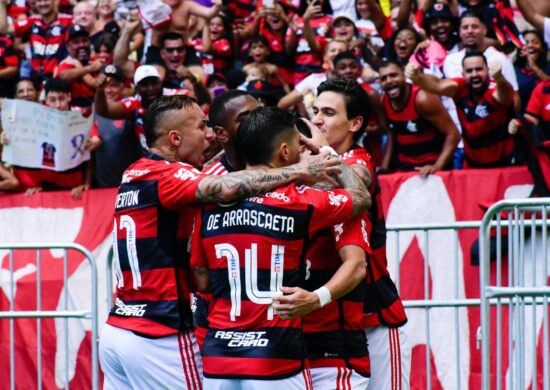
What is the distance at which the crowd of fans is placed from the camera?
11.0m

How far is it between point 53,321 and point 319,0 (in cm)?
506

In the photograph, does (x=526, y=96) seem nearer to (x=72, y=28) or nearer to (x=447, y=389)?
(x=447, y=389)

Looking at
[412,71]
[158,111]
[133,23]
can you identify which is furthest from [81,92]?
[158,111]

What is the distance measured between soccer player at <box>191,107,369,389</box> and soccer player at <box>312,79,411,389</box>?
2.25 feet

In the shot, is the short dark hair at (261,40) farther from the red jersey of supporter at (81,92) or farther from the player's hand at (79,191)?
the player's hand at (79,191)

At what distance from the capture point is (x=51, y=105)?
12.8 meters

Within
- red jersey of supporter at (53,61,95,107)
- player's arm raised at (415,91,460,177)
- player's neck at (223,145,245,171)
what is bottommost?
red jersey of supporter at (53,61,95,107)

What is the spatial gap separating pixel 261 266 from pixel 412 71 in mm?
5610

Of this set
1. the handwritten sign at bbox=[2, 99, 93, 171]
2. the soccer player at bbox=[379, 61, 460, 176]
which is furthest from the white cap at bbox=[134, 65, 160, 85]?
the soccer player at bbox=[379, 61, 460, 176]

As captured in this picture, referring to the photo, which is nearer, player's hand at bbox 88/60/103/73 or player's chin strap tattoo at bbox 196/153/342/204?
player's chin strap tattoo at bbox 196/153/342/204

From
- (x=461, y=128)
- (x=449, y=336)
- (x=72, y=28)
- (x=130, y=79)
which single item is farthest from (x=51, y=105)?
(x=449, y=336)

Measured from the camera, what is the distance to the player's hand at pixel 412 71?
35.4 feet

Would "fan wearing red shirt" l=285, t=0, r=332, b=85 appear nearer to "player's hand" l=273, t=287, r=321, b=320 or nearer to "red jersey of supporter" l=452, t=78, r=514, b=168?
"red jersey of supporter" l=452, t=78, r=514, b=168

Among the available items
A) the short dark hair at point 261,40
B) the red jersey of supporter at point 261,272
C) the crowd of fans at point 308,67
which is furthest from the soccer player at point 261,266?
the short dark hair at point 261,40
